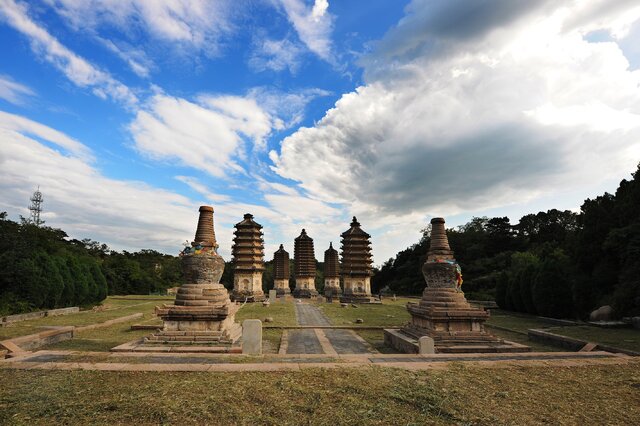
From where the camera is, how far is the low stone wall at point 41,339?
42.8ft

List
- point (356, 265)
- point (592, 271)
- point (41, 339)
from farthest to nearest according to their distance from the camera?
point (356, 265) → point (592, 271) → point (41, 339)

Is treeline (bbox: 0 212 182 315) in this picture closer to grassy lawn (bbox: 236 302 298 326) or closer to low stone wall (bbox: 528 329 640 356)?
grassy lawn (bbox: 236 302 298 326)

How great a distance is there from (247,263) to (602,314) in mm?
32970

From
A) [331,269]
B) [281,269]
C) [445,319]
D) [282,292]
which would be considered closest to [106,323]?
[445,319]

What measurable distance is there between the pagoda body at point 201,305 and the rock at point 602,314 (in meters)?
20.1

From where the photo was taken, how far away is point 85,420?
5641 millimetres

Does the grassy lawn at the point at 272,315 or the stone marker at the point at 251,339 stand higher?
the stone marker at the point at 251,339

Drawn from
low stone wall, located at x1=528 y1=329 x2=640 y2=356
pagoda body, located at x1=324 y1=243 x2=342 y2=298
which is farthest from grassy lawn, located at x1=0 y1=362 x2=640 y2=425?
pagoda body, located at x1=324 y1=243 x2=342 y2=298

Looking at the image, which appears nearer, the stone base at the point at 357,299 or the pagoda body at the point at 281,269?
the stone base at the point at 357,299

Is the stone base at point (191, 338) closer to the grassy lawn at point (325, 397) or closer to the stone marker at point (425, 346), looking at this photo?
the grassy lawn at point (325, 397)

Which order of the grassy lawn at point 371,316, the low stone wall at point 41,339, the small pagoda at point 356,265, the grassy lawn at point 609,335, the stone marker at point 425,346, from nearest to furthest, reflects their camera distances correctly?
the stone marker at point 425,346, the low stone wall at point 41,339, the grassy lawn at point 609,335, the grassy lawn at point 371,316, the small pagoda at point 356,265

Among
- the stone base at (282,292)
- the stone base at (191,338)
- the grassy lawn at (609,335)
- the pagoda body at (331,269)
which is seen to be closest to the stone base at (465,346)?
the grassy lawn at (609,335)

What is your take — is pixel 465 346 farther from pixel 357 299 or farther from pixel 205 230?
pixel 357 299

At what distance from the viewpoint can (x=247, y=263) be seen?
142ft
